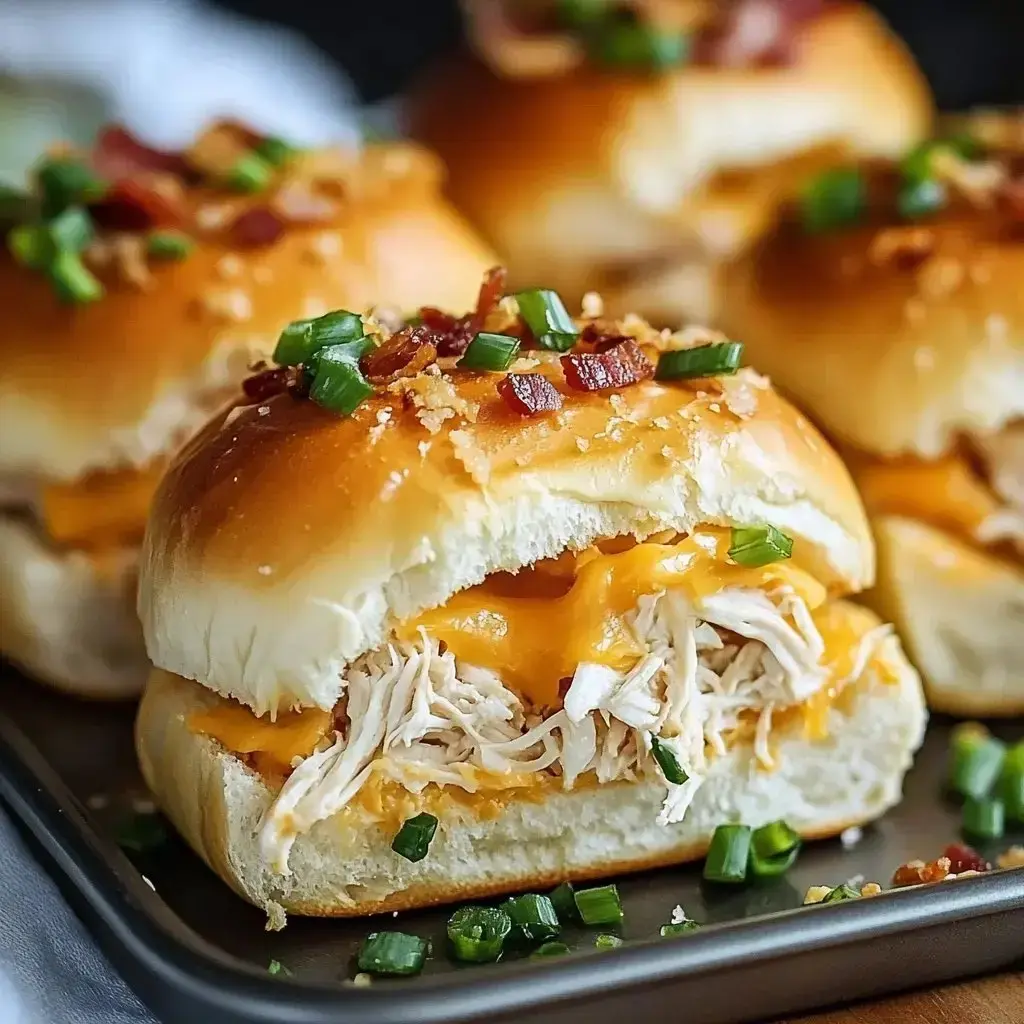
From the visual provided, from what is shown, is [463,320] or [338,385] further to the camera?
[463,320]

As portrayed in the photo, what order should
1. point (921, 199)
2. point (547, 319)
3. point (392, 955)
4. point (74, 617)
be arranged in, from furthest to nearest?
point (921, 199) → point (74, 617) → point (547, 319) → point (392, 955)

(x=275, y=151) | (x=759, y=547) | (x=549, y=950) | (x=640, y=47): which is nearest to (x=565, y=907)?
(x=549, y=950)

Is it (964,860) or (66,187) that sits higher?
(66,187)

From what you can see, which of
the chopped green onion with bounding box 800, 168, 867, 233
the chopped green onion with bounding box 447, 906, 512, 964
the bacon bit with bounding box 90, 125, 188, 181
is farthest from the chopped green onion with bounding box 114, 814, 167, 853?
the chopped green onion with bounding box 800, 168, 867, 233

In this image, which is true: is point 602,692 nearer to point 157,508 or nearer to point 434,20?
point 157,508

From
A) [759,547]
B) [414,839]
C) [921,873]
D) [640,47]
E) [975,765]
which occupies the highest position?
[640,47]

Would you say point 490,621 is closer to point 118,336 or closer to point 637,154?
point 118,336

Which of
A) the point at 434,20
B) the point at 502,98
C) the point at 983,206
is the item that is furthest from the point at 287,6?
the point at 983,206
